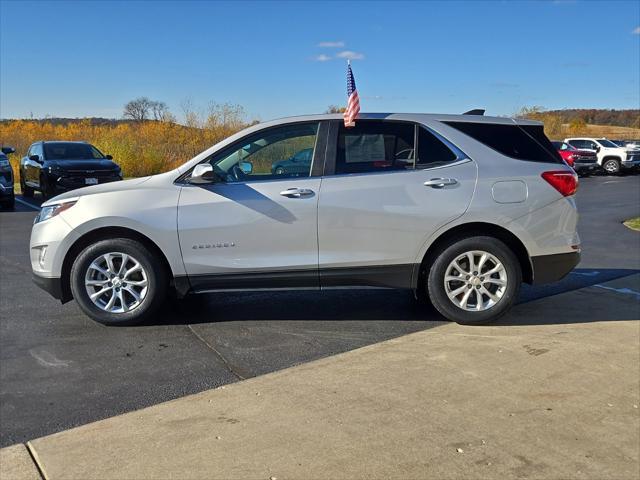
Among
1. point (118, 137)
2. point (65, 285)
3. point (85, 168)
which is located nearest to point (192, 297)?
point (65, 285)

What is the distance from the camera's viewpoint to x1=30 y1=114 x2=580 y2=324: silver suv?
5.53 meters

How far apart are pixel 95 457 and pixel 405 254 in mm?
3104

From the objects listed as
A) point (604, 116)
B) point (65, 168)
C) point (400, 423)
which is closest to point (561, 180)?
point (400, 423)

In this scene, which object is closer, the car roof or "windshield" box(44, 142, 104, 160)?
the car roof

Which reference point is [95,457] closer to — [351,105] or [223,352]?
[223,352]

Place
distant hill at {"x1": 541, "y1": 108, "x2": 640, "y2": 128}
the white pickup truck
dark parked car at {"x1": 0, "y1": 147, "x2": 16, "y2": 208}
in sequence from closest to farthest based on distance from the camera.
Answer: dark parked car at {"x1": 0, "y1": 147, "x2": 16, "y2": 208} < the white pickup truck < distant hill at {"x1": 541, "y1": 108, "x2": 640, "y2": 128}

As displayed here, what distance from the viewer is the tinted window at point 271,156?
5.65 metres

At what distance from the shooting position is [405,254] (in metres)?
5.60

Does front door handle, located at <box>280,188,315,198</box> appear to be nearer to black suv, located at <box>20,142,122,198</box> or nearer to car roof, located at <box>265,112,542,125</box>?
car roof, located at <box>265,112,542,125</box>

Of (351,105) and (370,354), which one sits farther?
(351,105)

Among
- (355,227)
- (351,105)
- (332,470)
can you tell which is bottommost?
(332,470)

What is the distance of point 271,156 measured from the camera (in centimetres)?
572

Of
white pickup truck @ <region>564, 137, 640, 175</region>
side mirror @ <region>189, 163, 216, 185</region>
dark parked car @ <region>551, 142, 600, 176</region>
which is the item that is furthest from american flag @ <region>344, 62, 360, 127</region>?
white pickup truck @ <region>564, 137, 640, 175</region>

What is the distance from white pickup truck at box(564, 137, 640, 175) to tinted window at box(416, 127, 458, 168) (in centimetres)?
2847
